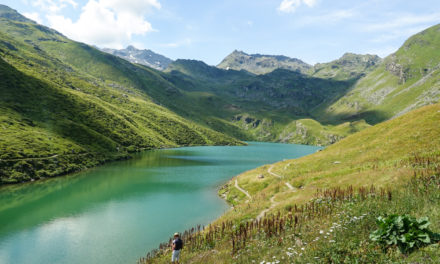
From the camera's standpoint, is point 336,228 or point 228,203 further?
point 228,203

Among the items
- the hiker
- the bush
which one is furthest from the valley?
the hiker

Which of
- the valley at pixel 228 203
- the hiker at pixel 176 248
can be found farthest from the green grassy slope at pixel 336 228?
the hiker at pixel 176 248

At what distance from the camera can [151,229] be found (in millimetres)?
44656

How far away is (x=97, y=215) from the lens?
52250 millimetres

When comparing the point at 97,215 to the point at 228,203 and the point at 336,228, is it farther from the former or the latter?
the point at 336,228

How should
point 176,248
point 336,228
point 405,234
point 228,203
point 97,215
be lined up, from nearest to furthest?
1. point 405,234
2. point 336,228
3. point 176,248
4. point 97,215
5. point 228,203

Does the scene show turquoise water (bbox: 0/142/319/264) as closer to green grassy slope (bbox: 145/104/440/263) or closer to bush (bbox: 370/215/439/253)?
green grassy slope (bbox: 145/104/440/263)

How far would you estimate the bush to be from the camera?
9875 mm

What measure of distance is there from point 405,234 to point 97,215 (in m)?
56.7

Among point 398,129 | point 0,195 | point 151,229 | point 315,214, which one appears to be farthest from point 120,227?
point 398,129

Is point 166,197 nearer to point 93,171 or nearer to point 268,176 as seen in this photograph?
point 268,176

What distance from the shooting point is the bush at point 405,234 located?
32.4 feet

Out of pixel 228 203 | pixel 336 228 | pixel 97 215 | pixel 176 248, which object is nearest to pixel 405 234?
pixel 336 228

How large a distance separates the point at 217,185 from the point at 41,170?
70925mm
